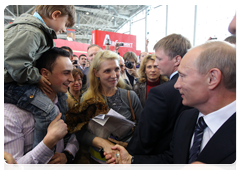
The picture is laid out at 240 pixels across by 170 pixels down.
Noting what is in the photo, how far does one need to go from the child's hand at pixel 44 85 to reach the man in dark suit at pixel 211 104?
0.97 meters

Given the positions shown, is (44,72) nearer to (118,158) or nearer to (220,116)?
(118,158)

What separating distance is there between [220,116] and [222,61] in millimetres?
282

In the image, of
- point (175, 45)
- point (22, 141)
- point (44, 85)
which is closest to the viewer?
point (22, 141)

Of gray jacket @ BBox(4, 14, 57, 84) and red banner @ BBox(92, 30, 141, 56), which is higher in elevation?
red banner @ BBox(92, 30, 141, 56)

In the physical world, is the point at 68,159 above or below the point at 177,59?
below

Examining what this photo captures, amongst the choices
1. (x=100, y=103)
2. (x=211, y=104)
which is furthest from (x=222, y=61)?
(x=100, y=103)

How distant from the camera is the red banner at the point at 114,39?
567 cm

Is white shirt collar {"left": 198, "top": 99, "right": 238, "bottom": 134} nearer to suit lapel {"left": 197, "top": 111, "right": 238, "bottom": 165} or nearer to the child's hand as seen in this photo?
suit lapel {"left": 197, "top": 111, "right": 238, "bottom": 165}

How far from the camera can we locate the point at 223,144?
27.5 inches

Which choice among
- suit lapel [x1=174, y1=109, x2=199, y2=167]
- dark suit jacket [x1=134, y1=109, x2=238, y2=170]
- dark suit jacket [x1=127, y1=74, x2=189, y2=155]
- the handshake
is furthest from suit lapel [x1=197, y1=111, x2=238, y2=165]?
the handshake

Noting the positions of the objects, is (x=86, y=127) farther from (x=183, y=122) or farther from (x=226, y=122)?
(x=226, y=122)

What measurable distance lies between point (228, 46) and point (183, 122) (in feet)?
1.67

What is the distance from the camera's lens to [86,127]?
4.66 ft

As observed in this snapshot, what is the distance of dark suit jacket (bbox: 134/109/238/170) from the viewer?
673mm
